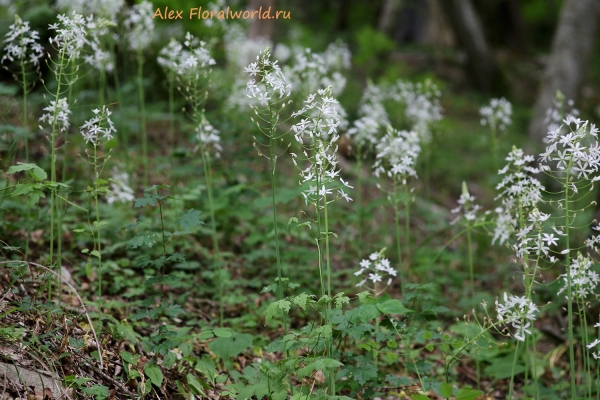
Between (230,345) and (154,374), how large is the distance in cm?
43

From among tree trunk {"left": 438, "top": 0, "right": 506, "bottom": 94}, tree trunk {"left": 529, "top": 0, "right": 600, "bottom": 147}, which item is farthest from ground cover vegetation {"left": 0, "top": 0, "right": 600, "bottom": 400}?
tree trunk {"left": 438, "top": 0, "right": 506, "bottom": 94}

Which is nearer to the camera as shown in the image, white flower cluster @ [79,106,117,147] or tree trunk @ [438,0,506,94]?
A: white flower cluster @ [79,106,117,147]

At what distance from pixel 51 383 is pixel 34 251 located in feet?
5.45

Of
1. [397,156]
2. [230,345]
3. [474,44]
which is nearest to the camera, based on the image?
[230,345]

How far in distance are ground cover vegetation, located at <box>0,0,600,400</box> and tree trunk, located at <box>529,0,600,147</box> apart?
1557mm

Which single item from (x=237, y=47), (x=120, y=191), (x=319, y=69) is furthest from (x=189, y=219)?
(x=237, y=47)

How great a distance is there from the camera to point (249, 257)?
4297 mm

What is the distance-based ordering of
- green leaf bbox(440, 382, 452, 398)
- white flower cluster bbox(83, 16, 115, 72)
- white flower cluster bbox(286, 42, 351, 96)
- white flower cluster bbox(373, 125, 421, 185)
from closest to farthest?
green leaf bbox(440, 382, 452, 398) < white flower cluster bbox(83, 16, 115, 72) < white flower cluster bbox(373, 125, 421, 185) < white flower cluster bbox(286, 42, 351, 96)

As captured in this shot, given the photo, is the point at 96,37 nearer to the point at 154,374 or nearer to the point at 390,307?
the point at 154,374

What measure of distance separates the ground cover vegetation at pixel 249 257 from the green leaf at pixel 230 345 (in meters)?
0.02

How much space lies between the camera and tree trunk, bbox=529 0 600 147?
Result: 8320mm

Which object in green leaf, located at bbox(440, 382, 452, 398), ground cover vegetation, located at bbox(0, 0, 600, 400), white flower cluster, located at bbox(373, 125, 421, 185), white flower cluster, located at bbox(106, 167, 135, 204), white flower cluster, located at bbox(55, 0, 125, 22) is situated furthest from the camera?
white flower cluster, located at bbox(55, 0, 125, 22)

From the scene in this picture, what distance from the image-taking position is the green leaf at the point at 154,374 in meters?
2.59

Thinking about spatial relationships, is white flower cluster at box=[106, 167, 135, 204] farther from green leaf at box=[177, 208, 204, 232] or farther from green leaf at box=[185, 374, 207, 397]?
green leaf at box=[185, 374, 207, 397]
